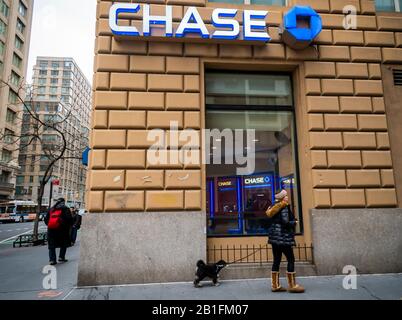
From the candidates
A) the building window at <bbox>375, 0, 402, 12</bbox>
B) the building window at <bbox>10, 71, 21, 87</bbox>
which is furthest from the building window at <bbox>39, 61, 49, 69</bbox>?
the building window at <bbox>375, 0, 402, 12</bbox>

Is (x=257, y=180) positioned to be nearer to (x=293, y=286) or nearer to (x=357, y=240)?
(x=357, y=240)

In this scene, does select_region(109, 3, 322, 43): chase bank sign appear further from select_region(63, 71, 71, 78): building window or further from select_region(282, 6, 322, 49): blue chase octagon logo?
select_region(63, 71, 71, 78): building window

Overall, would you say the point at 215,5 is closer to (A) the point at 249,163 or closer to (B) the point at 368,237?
(A) the point at 249,163

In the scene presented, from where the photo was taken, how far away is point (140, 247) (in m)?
7.17

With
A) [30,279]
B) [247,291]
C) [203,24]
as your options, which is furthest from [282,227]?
[30,279]

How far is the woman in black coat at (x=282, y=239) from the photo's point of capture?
6.24 m

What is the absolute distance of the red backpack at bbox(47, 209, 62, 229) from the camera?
9273mm

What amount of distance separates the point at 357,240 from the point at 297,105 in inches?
147

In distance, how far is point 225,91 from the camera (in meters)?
8.79

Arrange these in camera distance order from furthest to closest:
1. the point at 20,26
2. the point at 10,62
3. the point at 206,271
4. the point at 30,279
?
the point at 20,26, the point at 10,62, the point at 30,279, the point at 206,271

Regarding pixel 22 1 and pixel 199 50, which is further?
pixel 22 1

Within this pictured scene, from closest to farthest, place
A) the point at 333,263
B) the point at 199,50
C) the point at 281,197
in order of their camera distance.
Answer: the point at 281,197 < the point at 333,263 < the point at 199,50
